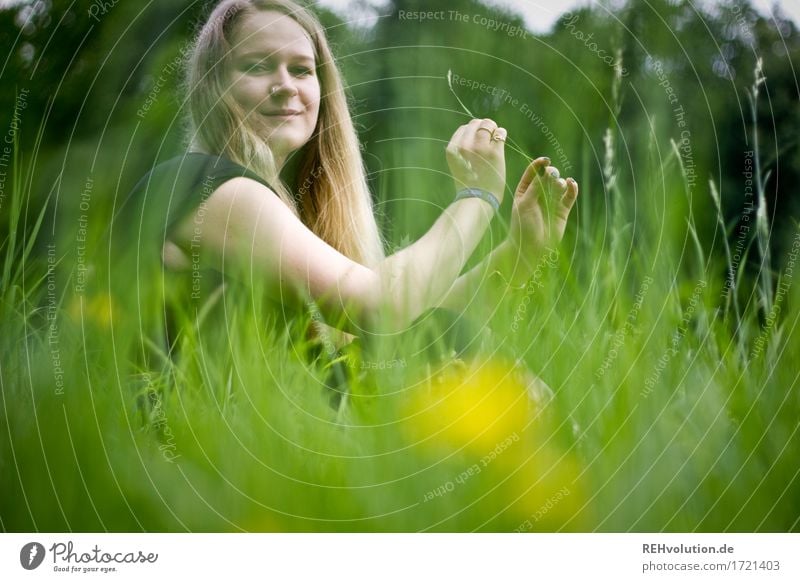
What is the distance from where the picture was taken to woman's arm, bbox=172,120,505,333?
873mm

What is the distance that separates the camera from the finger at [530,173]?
95 cm

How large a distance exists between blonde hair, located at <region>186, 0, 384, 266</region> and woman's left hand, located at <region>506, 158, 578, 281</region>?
15 cm

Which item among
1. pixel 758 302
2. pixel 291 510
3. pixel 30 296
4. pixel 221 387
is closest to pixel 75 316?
pixel 30 296

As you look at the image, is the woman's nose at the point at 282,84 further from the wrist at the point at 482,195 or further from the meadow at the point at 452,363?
the wrist at the point at 482,195

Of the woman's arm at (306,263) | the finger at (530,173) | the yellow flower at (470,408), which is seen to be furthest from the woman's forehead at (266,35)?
the yellow flower at (470,408)

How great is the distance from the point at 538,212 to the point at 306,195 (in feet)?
0.83

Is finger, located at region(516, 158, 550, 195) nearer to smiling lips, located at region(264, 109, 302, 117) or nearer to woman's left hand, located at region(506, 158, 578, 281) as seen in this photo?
woman's left hand, located at region(506, 158, 578, 281)

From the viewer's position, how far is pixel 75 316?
88cm

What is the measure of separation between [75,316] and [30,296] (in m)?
0.06

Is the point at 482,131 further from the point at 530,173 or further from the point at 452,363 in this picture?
the point at 452,363

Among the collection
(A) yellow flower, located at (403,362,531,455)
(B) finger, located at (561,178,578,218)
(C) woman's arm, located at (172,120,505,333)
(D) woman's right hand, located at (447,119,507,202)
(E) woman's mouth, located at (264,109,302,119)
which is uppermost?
(E) woman's mouth, located at (264,109,302,119)

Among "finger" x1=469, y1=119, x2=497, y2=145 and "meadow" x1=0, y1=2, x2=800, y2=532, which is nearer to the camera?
"meadow" x1=0, y1=2, x2=800, y2=532

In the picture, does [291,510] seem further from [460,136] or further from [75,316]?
[460,136]

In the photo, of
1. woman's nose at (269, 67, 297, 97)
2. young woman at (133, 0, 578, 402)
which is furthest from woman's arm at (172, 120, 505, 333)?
woman's nose at (269, 67, 297, 97)
